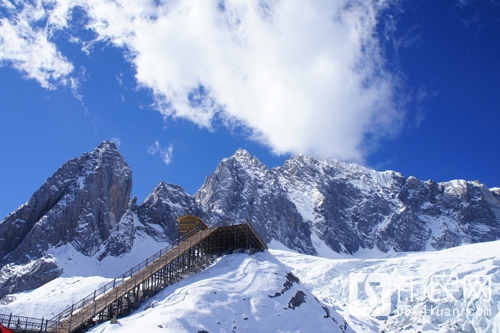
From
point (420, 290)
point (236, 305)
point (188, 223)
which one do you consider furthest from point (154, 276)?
point (420, 290)

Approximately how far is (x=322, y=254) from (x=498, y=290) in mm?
113778

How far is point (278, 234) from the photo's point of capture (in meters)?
174

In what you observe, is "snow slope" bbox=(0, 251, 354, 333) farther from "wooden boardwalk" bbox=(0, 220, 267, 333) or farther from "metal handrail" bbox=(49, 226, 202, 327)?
"metal handrail" bbox=(49, 226, 202, 327)

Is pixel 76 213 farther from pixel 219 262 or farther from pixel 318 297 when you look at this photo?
pixel 219 262

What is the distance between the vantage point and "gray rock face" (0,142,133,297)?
355ft

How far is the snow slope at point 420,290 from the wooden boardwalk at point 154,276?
15.3 metres

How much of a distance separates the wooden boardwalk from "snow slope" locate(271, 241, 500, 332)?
50.2 ft

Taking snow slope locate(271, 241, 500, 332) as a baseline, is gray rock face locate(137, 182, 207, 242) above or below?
above

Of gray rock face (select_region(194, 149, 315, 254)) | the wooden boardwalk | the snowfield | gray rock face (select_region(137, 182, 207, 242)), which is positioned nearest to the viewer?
the wooden boardwalk

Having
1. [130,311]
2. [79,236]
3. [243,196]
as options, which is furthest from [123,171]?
[130,311]

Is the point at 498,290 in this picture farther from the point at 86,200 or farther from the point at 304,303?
the point at 86,200

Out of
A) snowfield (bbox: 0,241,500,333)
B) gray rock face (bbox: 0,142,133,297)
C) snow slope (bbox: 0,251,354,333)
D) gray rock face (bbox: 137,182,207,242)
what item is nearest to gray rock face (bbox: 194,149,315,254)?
gray rock face (bbox: 137,182,207,242)

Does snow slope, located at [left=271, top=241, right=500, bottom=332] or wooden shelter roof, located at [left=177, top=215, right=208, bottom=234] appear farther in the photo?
wooden shelter roof, located at [left=177, top=215, right=208, bottom=234]

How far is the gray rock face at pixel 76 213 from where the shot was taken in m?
108
